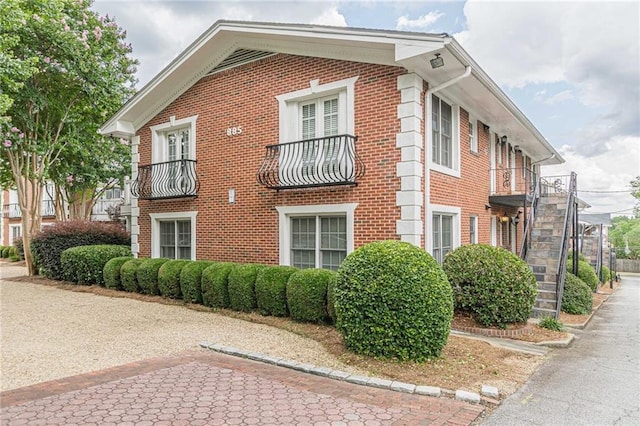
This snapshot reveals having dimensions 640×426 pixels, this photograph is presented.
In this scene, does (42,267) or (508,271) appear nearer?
(508,271)

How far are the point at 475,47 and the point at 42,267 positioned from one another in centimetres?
1548

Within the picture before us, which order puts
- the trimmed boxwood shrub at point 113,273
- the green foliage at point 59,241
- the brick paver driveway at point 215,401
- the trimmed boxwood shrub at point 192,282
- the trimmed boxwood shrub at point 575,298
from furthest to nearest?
the green foliage at point 59,241 < the trimmed boxwood shrub at point 113,273 < the trimmed boxwood shrub at point 575,298 < the trimmed boxwood shrub at point 192,282 < the brick paver driveway at point 215,401

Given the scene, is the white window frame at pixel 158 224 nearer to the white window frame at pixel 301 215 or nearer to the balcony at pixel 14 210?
the white window frame at pixel 301 215

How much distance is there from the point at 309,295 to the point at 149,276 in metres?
5.06

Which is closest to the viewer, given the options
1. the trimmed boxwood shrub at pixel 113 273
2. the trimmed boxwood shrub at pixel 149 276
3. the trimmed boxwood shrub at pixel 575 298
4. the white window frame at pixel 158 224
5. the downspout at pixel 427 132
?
the downspout at pixel 427 132

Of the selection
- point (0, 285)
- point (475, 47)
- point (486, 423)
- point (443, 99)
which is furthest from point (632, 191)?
point (0, 285)

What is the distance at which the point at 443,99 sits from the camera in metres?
9.26

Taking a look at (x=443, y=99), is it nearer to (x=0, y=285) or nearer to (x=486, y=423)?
(x=486, y=423)

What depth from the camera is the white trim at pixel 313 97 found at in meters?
8.50

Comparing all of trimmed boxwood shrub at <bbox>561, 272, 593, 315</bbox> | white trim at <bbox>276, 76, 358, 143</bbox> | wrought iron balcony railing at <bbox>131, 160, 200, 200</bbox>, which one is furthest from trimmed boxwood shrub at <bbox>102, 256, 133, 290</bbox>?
trimmed boxwood shrub at <bbox>561, 272, 593, 315</bbox>

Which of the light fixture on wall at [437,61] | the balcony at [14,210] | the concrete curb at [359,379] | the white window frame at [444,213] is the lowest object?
the concrete curb at [359,379]

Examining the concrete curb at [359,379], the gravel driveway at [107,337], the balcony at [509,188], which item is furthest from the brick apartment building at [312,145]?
the concrete curb at [359,379]

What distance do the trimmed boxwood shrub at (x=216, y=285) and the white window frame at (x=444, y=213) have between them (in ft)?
13.6

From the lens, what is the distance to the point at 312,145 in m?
8.98
